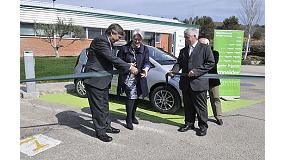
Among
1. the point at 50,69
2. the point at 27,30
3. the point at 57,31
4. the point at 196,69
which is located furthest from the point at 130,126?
the point at 27,30

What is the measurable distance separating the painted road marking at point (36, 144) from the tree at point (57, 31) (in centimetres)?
1837

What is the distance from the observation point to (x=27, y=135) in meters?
4.72

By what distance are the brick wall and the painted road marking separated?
18.3 m

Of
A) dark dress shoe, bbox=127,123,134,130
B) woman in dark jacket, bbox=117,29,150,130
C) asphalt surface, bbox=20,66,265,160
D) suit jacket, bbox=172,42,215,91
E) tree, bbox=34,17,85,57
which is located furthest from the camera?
tree, bbox=34,17,85,57

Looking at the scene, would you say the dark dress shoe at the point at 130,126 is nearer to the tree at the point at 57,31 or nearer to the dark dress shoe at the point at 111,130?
the dark dress shoe at the point at 111,130

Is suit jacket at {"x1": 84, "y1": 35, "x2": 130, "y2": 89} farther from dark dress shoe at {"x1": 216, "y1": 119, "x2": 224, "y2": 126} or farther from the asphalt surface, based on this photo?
dark dress shoe at {"x1": 216, "y1": 119, "x2": 224, "y2": 126}

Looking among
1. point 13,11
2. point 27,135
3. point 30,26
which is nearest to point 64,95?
point 27,135

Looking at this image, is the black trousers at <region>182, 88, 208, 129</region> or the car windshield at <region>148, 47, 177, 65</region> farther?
the car windshield at <region>148, 47, 177, 65</region>

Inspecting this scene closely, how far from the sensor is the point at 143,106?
704 centimetres

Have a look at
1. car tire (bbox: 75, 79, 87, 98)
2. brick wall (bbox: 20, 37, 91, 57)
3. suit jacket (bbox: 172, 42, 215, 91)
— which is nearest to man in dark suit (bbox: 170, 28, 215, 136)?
suit jacket (bbox: 172, 42, 215, 91)

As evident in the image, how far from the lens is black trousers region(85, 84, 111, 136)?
445 centimetres

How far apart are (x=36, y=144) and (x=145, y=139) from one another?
5.85 ft

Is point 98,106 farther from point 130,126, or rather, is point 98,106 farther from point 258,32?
point 258,32

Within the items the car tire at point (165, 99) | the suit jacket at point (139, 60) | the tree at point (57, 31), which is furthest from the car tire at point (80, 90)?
the tree at point (57, 31)
